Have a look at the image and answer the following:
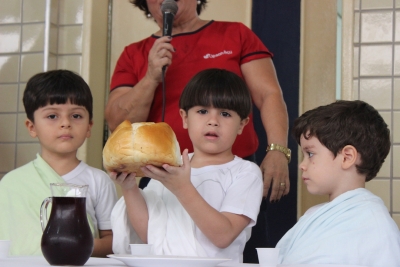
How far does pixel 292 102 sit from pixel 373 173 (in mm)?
1130

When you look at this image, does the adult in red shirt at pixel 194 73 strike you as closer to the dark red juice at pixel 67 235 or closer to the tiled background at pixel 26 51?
the dark red juice at pixel 67 235

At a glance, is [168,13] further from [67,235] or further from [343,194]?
[67,235]

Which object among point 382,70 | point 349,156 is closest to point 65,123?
point 349,156

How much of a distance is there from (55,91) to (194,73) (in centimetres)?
41

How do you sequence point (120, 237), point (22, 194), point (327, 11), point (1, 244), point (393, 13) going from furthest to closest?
1. point (327, 11)
2. point (393, 13)
3. point (22, 194)
4. point (120, 237)
5. point (1, 244)

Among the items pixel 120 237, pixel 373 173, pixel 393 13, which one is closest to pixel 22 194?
pixel 120 237

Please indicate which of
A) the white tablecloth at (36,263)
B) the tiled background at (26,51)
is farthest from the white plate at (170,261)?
the tiled background at (26,51)

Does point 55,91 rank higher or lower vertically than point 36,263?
higher

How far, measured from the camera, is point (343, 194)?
1408 millimetres

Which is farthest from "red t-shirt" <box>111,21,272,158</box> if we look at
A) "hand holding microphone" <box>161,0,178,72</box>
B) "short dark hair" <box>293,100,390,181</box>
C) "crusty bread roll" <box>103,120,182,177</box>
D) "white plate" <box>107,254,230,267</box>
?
"white plate" <box>107,254,230,267</box>

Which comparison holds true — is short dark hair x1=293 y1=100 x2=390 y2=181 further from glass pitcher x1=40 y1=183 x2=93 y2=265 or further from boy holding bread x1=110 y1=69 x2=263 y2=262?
glass pitcher x1=40 y1=183 x2=93 y2=265

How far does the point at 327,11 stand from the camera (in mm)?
2611

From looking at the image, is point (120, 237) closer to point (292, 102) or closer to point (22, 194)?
point (22, 194)

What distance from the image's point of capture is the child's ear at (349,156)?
1.50 meters
